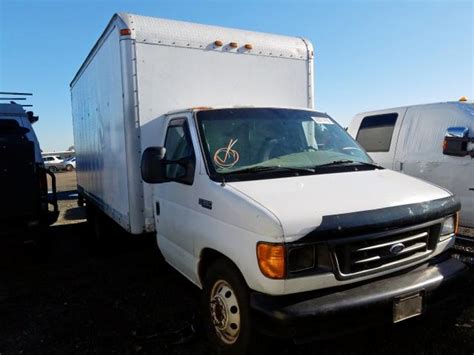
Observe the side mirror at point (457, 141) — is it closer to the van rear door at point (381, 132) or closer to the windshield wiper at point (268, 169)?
the van rear door at point (381, 132)

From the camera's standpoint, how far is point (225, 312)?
10.3 ft

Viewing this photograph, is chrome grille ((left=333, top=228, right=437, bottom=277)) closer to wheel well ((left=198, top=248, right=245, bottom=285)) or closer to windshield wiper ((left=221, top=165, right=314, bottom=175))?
windshield wiper ((left=221, top=165, right=314, bottom=175))

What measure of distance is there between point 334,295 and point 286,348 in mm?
956

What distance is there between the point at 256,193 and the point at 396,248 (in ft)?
3.54

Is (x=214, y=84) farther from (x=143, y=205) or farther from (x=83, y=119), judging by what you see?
(x=83, y=119)

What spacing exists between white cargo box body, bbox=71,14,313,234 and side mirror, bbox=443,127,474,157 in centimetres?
187

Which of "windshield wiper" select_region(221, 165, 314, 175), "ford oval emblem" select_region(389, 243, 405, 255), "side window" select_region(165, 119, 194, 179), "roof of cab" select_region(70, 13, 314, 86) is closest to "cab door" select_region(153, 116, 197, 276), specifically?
"side window" select_region(165, 119, 194, 179)

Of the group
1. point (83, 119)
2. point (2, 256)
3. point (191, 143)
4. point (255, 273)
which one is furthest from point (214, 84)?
point (2, 256)

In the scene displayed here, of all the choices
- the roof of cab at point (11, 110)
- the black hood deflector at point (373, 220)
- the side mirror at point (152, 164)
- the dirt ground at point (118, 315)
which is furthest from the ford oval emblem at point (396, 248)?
the roof of cab at point (11, 110)

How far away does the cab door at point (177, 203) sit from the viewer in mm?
3764

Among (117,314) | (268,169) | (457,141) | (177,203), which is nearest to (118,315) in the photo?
(117,314)

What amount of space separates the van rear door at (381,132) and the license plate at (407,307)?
354 cm

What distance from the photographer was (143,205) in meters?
4.73

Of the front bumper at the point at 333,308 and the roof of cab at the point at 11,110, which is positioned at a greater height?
the roof of cab at the point at 11,110
